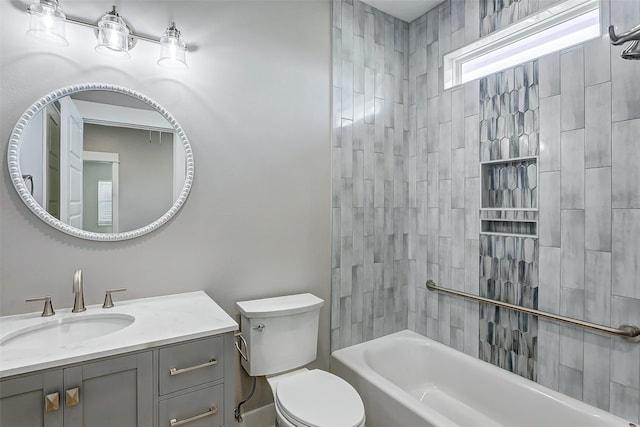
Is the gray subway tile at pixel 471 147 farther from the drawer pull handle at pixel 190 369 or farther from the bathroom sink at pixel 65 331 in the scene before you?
the bathroom sink at pixel 65 331

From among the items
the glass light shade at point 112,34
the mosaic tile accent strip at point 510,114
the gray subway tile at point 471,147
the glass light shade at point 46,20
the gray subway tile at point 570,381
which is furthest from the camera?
the gray subway tile at point 471,147

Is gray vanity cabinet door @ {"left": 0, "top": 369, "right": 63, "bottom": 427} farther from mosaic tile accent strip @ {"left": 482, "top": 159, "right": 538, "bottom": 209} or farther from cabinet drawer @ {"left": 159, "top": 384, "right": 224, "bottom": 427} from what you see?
mosaic tile accent strip @ {"left": 482, "top": 159, "right": 538, "bottom": 209}

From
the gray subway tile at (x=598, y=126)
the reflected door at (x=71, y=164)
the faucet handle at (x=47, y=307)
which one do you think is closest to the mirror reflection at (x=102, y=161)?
the reflected door at (x=71, y=164)

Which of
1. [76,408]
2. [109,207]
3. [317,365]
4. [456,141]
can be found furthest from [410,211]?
[76,408]

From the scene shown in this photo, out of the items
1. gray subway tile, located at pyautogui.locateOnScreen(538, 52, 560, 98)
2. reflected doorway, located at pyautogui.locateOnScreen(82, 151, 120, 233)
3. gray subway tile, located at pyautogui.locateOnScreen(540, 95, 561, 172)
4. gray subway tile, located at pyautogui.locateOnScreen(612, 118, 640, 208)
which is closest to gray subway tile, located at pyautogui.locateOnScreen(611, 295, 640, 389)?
gray subway tile, located at pyautogui.locateOnScreen(612, 118, 640, 208)

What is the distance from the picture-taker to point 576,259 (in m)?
1.69

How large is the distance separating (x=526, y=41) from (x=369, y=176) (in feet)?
4.13

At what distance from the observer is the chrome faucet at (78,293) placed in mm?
1374

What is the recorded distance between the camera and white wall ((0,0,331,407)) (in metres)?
1.40

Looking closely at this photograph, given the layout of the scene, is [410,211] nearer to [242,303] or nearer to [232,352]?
[242,303]

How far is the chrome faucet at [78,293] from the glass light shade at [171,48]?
3.55 ft

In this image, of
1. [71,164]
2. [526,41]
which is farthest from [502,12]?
[71,164]

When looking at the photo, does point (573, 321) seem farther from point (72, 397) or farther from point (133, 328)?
point (72, 397)

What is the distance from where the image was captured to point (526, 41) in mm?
2002
